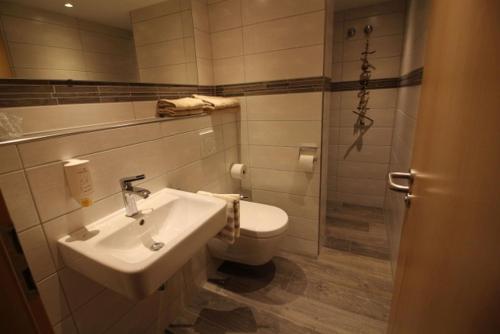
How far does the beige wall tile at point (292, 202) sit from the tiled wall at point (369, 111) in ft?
3.58

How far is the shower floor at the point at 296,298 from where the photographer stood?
1.47 meters

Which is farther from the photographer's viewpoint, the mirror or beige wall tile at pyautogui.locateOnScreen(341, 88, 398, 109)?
beige wall tile at pyautogui.locateOnScreen(341, 88, 398, 109)

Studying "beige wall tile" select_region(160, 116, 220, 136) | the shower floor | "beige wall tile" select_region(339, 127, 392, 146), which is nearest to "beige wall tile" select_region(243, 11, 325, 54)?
"beige wall tile" select_region(160, 116, 220, 136)

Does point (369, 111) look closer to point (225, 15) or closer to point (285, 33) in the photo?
point (285, 33)

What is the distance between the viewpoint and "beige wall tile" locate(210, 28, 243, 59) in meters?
1.81

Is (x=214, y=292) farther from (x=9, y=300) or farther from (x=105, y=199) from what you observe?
(x=9, y=300)

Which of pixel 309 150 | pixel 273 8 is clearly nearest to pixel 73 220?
pixel 309 150

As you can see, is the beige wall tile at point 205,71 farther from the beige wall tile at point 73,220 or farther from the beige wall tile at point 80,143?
the beige wall tile at point 73,220

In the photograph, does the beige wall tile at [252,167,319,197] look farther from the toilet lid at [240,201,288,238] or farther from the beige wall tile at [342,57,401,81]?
the beige wall tile at [342,57,401,81]

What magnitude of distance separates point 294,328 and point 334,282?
0.50m

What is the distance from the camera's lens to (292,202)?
6.67ft

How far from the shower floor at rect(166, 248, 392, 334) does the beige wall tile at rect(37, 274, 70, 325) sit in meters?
0.74

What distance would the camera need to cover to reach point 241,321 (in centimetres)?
150

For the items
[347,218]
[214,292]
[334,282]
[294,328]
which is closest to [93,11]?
[214,292]
